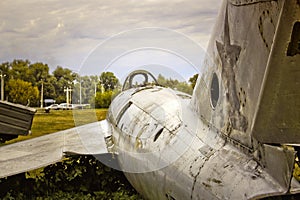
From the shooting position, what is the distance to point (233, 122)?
3.77 meters

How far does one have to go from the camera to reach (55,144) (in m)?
9.41

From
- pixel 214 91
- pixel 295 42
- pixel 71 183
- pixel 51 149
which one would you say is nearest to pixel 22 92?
pixel 51 149

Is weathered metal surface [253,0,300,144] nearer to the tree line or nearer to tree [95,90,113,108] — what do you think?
tree [95,90,113,108]

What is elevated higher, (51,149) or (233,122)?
(233,122)

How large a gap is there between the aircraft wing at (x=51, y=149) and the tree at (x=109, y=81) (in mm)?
727

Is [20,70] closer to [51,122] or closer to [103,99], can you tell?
[51,122]

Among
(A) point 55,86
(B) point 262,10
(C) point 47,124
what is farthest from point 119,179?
(A) point 55,86

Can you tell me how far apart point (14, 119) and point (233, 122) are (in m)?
7.83

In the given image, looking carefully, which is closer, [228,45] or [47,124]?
[228,45]

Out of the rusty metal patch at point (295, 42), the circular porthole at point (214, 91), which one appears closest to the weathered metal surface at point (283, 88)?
the rusty metal patch at point (295, 42)

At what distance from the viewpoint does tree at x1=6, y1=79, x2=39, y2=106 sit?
31953 millimetres

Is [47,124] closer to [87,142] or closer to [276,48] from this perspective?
[87,142]

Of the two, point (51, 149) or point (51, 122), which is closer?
point (51, 149)

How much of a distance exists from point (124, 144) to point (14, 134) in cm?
498
